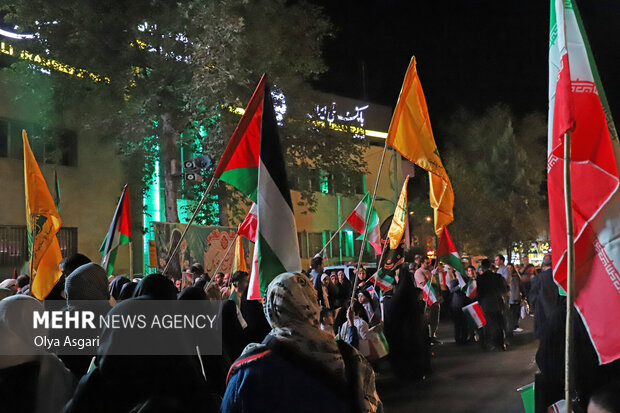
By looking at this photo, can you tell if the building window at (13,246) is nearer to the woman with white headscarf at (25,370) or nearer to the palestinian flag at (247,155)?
the palestinian flag at (247,155)

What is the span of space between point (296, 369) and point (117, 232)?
7510 mm

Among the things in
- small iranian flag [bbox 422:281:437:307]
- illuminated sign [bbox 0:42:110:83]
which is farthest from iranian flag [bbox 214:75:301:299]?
illuminated sign [bbox 0:42:110:83]

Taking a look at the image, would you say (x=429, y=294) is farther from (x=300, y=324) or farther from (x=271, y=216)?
(x=300, y=324)

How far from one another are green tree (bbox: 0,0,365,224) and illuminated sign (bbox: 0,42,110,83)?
227 millimetres

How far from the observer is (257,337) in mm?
7273

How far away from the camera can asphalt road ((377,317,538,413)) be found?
862 centimetres

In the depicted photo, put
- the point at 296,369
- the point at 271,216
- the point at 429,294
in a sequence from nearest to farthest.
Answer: the point at 296,369 → the point at 271,216 → the point at 429,294

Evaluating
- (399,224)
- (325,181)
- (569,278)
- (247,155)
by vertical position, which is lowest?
(569,278)

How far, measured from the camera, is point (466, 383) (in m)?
10.2

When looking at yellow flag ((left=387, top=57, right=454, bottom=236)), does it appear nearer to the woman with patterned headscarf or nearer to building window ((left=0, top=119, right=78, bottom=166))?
the woman with patterned headscarf

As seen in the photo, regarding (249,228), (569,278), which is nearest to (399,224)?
(249,228)

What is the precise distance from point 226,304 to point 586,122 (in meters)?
3.57

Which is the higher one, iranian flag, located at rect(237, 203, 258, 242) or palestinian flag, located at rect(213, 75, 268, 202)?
palestinian flag, located at rect(213, 75, 268, 202)

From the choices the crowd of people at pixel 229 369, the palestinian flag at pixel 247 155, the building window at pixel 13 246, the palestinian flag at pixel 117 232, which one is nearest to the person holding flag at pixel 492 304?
the palestinian flag at pixel 117 232
